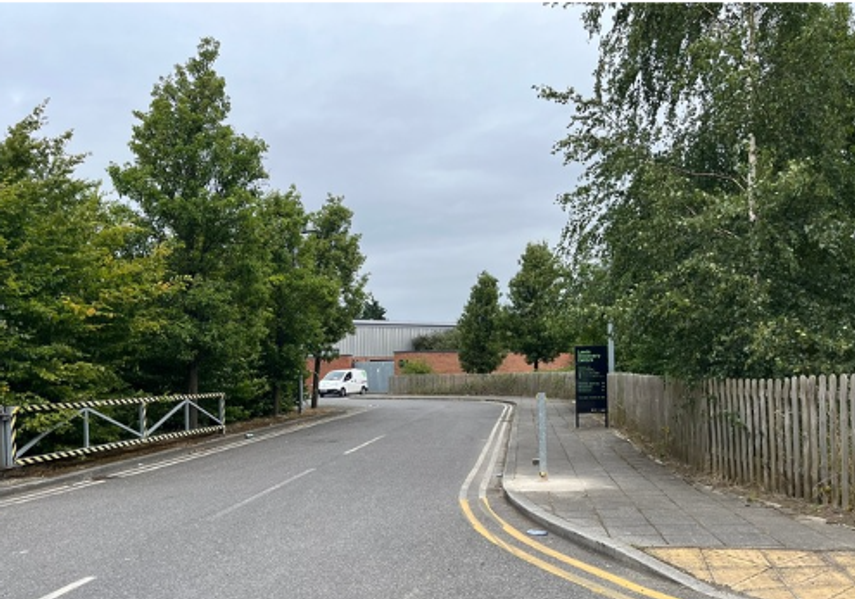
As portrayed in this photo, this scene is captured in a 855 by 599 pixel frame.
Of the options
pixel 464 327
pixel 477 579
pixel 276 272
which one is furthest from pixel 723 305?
pixel 464 327

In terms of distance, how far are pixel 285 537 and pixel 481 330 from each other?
3938 centimetres

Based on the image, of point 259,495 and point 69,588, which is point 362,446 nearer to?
point 259,495

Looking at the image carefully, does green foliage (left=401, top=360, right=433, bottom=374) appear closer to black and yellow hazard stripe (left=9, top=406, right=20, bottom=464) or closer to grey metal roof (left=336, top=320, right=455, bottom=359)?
grey metal roof (left=336, top=320, right=455, bottom=359)

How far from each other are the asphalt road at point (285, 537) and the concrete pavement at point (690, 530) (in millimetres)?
318

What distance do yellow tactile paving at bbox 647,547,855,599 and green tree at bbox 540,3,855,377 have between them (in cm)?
330

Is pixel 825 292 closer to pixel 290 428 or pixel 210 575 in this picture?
pixel 210 575

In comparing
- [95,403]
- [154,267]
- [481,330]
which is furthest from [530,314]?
[95,403]

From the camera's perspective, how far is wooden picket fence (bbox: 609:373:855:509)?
25.5ft

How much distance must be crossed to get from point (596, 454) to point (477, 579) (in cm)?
853

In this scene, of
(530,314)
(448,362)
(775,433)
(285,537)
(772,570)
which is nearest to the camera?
→ (772,570)

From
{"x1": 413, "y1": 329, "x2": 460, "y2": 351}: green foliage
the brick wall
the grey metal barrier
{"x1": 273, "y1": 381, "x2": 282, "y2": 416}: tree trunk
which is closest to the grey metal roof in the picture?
{"x1": 413, "y1": 329, "x2": 460, "y2": 351}: green foliage

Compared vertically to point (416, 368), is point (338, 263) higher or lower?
higher

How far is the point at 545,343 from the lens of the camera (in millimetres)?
42031

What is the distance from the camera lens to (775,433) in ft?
29.1
